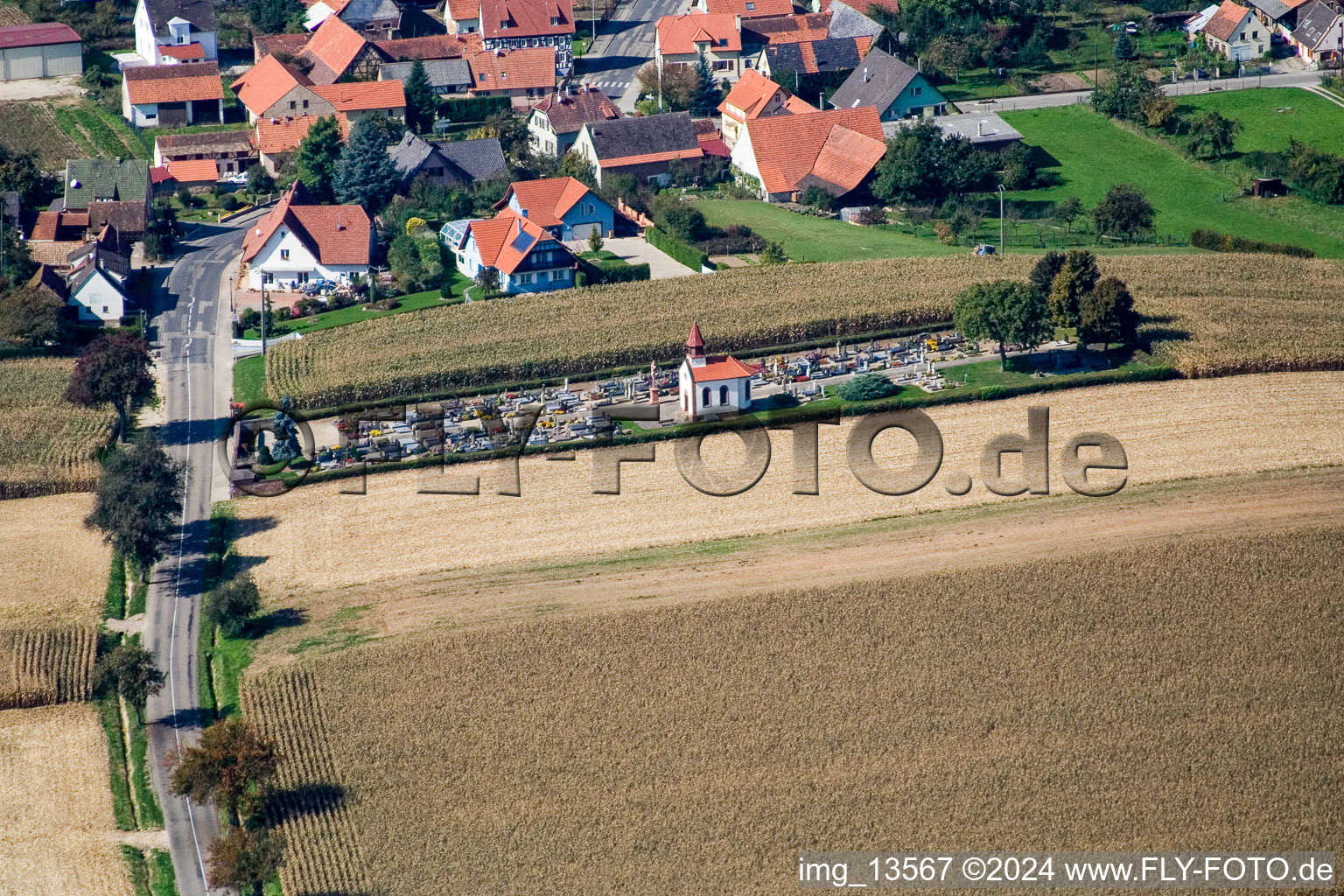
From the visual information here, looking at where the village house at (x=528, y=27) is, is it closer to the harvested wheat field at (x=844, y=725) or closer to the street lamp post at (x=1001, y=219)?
the street lamp post at (x=1001, y=219)

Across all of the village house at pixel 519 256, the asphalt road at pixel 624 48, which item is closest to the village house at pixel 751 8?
the asphalt road at pixel 624 48

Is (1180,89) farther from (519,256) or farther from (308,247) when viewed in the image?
(308,247)

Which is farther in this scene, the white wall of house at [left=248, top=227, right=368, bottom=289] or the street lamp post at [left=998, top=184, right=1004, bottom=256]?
the street lamp post at [left=998, top=184, right=1004, bottom=256]

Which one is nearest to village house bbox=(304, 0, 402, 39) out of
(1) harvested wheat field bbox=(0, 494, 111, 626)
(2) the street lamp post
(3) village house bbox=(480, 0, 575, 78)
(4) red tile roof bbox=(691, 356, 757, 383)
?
(3) village house bbox=(480, 0, 575, 78)

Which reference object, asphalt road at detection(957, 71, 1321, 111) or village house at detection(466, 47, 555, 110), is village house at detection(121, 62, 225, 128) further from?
asphalt road at detection(957, 71, 1321, 111)

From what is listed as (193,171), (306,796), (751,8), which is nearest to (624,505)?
(306,796)

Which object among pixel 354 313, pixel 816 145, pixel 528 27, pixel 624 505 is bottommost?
pixel 624 505
